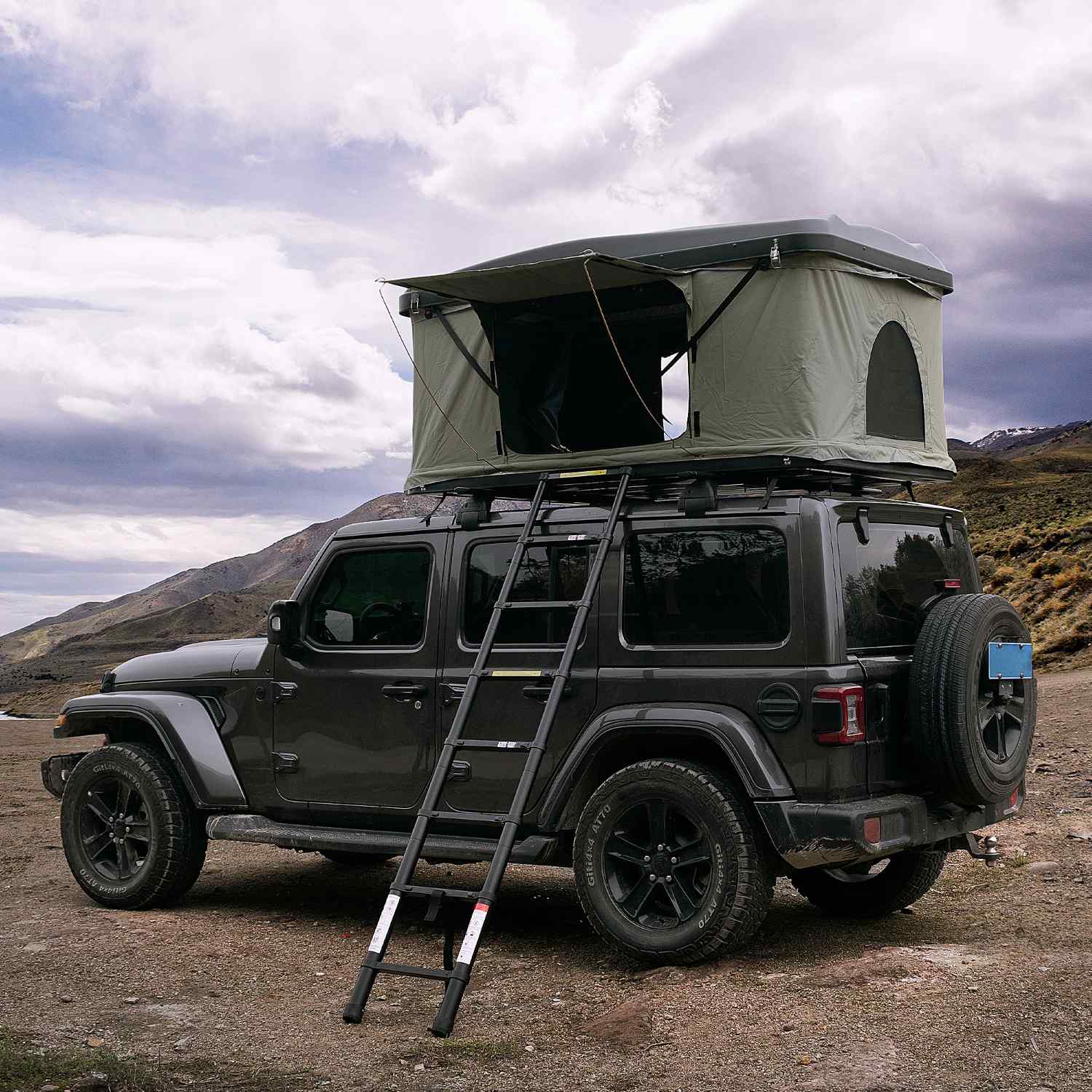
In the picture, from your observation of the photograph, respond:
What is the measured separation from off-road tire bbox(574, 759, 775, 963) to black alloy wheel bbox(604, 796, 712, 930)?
0.11ft

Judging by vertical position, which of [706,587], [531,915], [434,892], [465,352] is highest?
[465,352]

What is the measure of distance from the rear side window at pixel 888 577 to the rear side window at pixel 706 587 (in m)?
0.31

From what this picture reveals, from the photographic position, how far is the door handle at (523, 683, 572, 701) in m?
6.60

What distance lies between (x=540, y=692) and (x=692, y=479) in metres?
1.25

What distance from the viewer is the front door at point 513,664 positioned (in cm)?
660

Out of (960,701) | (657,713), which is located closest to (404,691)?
(657,713)

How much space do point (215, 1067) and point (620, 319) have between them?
455cm

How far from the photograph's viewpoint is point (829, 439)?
6.62m

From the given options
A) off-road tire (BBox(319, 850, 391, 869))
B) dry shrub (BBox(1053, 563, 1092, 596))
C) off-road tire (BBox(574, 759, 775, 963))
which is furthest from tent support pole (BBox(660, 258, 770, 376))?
dry shrub (BBox(1053, 563, 1092, 596))

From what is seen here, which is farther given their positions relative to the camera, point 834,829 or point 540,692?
point 540,692

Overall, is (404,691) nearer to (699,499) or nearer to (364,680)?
(364,680)

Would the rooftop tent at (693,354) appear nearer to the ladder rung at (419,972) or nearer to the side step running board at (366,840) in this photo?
the side step running board at (366,840)

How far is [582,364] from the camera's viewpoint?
323 inches

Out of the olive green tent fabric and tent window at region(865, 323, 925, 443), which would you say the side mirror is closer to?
the olive green tent fabric
